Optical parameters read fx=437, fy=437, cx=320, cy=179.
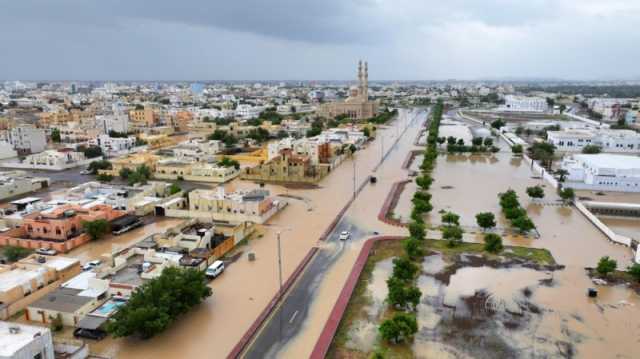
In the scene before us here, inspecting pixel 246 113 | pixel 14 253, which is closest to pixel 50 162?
pixel 14 253

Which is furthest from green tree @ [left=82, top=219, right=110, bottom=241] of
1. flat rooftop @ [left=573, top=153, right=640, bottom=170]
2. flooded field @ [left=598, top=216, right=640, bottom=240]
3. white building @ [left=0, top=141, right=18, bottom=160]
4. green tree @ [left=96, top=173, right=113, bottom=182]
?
flat rooftop @ [left=573, top=153, right=640, bottom=170]

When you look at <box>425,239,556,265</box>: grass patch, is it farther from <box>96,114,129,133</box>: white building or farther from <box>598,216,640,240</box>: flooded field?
<box>96,114,129,133</box>: white building

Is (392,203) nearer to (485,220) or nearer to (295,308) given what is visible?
(485,220)

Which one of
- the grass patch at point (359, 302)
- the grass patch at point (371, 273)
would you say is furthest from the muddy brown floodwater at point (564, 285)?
the grass patch at point (359, 302)

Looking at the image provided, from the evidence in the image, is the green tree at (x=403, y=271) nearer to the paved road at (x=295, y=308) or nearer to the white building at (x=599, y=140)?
the paved road at (x=295, y=308)

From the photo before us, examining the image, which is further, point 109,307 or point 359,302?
point 359,302

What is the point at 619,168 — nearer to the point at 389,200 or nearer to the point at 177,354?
the point at 389,200

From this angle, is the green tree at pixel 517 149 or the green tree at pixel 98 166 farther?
the green tree at pixel 517 149
